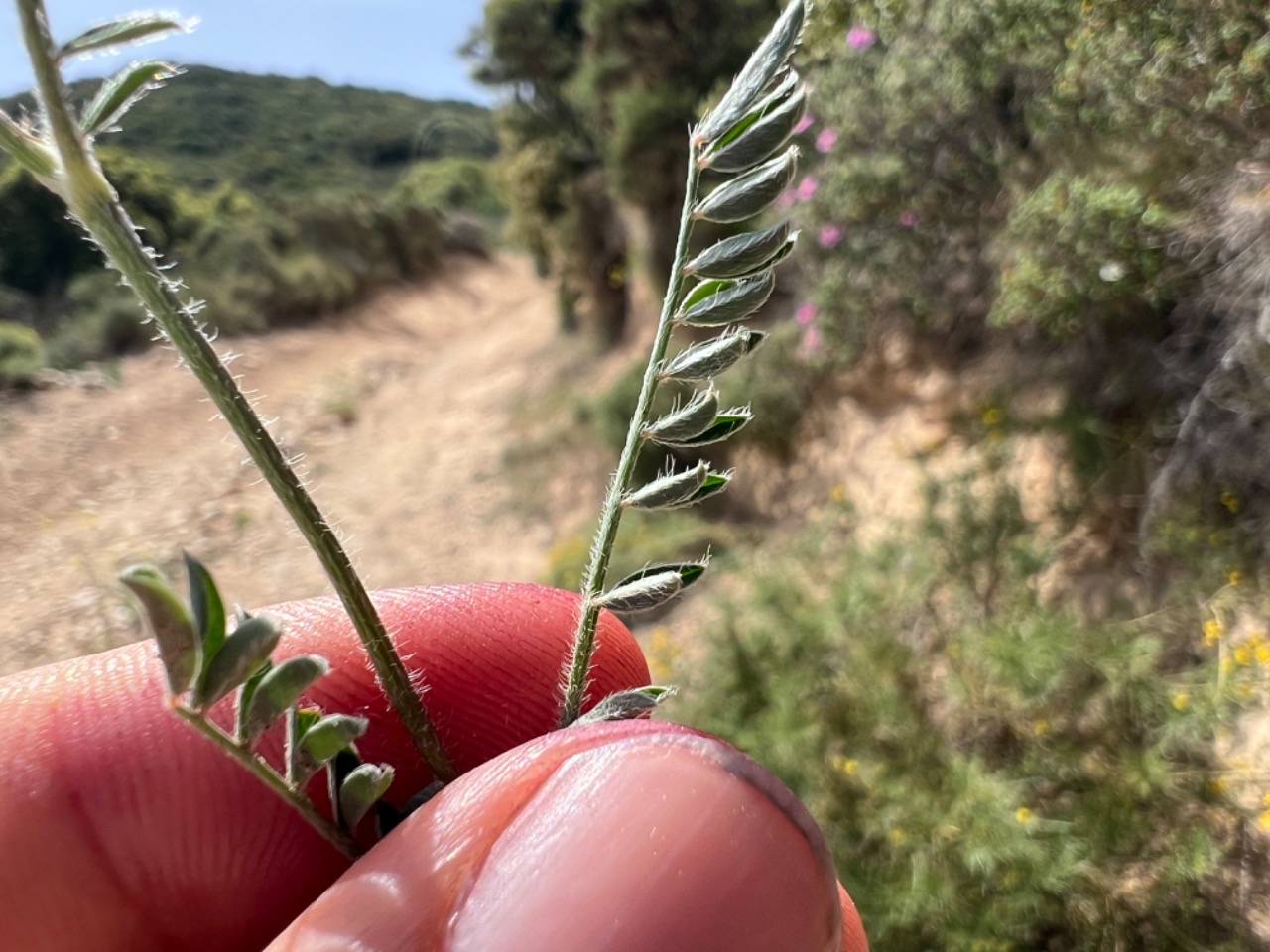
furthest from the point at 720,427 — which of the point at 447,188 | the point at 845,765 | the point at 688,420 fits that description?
the point at 447,188

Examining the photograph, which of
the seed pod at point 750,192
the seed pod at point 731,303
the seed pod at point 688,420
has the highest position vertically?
the seed pod at point 750,192

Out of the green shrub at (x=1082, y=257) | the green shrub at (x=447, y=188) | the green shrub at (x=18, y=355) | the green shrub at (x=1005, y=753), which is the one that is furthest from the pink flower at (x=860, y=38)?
the green shrub at (x=447, y=188)

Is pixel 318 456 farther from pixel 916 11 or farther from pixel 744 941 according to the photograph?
pixel 744 941

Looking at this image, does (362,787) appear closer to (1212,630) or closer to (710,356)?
(710,356)

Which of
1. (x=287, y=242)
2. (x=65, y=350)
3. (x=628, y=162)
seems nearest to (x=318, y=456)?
(x=65, y=350)

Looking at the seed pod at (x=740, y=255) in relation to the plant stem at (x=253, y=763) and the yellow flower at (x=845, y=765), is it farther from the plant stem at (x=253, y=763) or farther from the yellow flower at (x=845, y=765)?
the yellow flower at (x=845, y=765)
